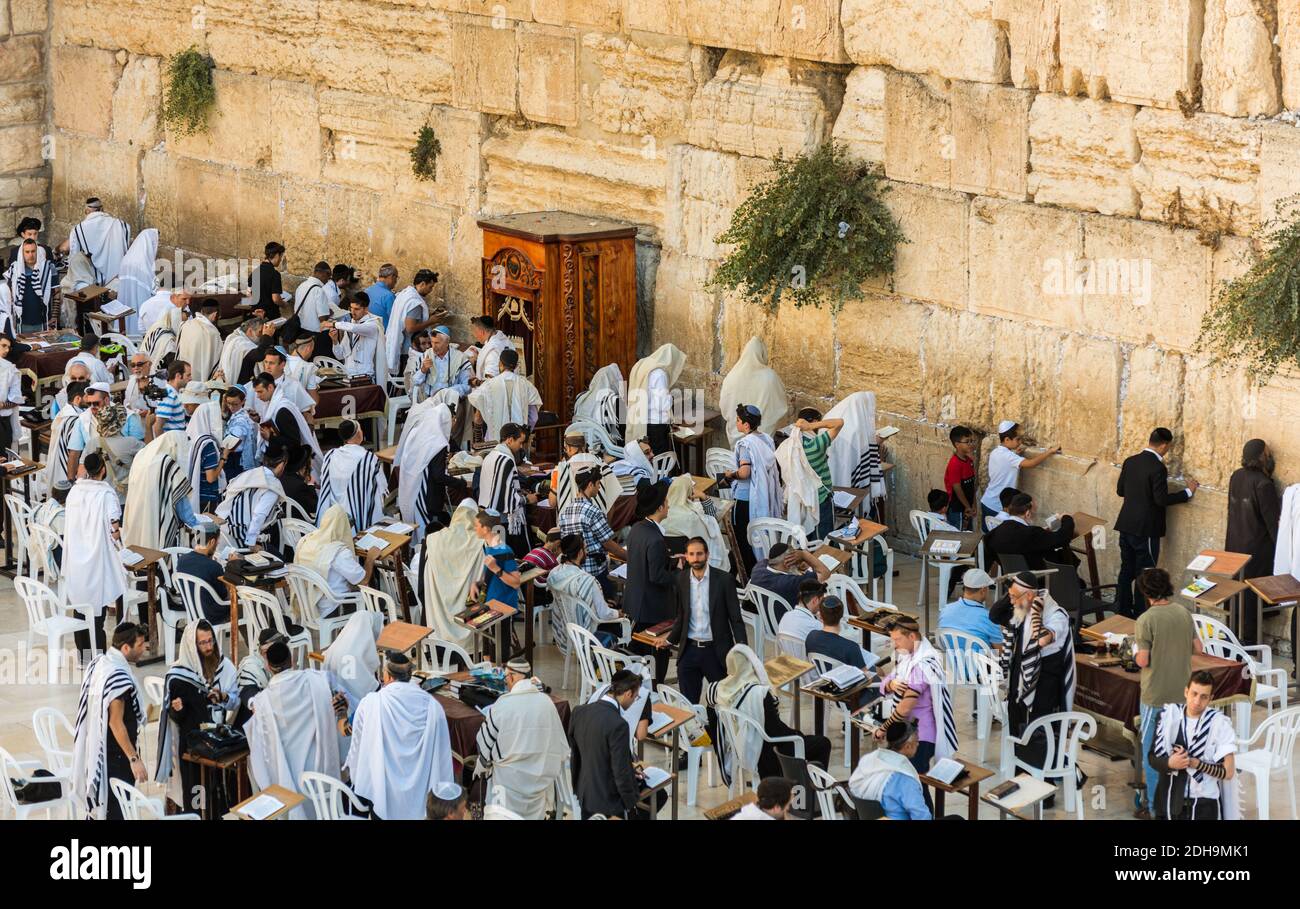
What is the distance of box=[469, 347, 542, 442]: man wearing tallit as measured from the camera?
15414mm

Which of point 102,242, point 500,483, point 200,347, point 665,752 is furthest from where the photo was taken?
point 102,242

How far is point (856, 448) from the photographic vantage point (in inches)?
564

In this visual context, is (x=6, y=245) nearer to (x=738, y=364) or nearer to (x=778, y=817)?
(x=738, y=364)

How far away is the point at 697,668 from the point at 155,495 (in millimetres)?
4309

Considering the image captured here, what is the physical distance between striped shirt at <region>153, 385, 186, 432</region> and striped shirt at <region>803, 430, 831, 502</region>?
467cm

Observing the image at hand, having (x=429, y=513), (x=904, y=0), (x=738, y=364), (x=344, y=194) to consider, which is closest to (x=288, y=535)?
(x=429, y=513)

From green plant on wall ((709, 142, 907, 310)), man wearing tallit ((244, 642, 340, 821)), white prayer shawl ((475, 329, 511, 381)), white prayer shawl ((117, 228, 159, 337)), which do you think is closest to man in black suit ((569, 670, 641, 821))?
man wearing tallit ((244, 642, 340, 821))

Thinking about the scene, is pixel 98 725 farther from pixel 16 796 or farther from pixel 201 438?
pixel 201 438

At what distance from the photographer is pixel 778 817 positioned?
326 inches

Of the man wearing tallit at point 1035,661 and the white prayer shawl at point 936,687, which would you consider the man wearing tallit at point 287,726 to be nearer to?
the white prayer shawl at point 936,687

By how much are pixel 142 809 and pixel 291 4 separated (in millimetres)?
12453

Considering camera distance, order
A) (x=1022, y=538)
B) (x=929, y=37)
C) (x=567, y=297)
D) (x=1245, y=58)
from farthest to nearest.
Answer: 1. (x=567, y=297)
2. (x=929, y=37)
3. (x=1022, y=538)
4. (x=1245, y=58)

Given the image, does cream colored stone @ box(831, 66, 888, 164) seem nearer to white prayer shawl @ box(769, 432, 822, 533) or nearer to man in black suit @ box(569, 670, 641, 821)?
white prayer shawl @ box(769, 432, 822, 533)

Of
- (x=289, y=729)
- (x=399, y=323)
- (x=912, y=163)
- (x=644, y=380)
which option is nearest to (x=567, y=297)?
(x=644, y=380)
